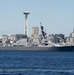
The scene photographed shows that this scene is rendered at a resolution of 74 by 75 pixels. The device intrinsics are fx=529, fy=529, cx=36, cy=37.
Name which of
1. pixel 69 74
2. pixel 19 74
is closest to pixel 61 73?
pixel 69 74

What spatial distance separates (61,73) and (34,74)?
4714 mm

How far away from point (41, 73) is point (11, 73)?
4.61 metres

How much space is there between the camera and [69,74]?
76688 millimetres

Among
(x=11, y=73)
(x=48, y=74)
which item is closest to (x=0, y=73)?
(x=11, y=73)

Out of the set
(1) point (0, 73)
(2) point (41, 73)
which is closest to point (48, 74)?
(2) point (41, 73)

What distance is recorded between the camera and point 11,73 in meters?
77.3

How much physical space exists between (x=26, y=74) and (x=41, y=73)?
3.70 metres

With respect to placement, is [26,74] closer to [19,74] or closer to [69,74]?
[19,74]

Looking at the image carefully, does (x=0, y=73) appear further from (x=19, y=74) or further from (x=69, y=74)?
(x=69, y=74)

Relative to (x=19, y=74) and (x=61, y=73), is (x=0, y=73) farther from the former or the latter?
(x=61, y=73)

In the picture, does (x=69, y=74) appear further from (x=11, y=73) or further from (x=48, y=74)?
(x=11, y=73)

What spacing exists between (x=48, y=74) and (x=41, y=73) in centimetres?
207

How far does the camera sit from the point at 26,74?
75.7 metres

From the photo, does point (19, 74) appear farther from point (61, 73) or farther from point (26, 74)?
point (61, 73)
